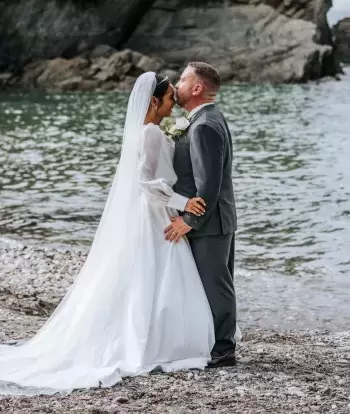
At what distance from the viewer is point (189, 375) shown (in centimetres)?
593

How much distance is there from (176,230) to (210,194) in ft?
1.16

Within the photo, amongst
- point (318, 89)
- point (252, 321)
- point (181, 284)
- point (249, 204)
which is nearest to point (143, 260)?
point (181, 284)

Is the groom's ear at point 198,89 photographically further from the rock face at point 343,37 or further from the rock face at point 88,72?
the rock face at point 343,37

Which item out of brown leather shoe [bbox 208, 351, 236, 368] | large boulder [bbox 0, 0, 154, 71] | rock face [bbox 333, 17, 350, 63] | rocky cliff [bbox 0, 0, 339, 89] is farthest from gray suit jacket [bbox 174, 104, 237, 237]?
rock face [bbox 333, 17, 350, 63]

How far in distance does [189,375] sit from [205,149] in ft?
5.15

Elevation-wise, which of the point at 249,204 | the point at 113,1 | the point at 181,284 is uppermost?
the point at 113,1

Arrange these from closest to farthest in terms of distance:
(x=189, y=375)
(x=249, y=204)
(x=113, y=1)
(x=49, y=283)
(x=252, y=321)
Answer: (x=189, y=375)
(x=252, y=321)
(x=49, y=283)
(x=249, y=204)
(x=113, y=1)

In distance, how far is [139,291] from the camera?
6.04 m

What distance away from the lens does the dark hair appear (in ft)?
20.1

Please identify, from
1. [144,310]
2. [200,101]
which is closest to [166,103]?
[200,101]

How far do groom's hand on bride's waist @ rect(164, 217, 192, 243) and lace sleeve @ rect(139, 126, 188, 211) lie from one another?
93 millimetres

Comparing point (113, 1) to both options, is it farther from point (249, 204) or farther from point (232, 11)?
point (249, 204)

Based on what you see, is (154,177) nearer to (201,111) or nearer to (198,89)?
(201,111)

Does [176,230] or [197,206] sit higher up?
[197,206]
